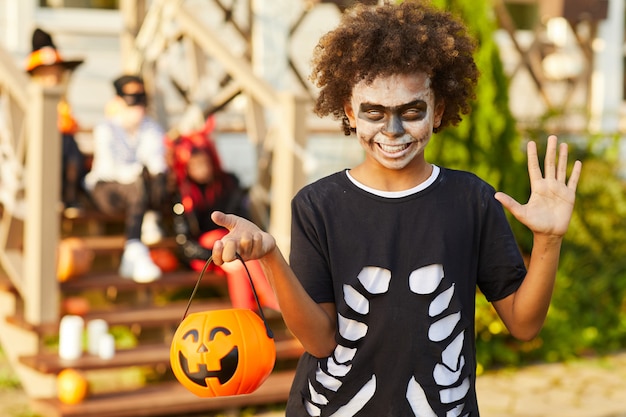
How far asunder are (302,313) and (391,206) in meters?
0.35

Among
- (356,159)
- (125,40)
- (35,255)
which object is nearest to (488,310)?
(356,159)

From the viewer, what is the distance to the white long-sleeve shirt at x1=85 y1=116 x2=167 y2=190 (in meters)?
6.93

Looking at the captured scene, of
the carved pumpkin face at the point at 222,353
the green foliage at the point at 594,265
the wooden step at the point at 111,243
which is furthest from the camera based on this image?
the green foliage at the point at 594,265

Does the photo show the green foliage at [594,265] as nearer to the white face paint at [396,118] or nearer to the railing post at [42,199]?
the railing post at [42,199]

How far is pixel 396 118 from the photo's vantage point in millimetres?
2459

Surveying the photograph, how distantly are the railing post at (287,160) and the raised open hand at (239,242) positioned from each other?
4.19 m

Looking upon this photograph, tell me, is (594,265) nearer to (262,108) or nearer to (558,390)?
(558,390)

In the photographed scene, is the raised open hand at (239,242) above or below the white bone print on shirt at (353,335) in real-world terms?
above

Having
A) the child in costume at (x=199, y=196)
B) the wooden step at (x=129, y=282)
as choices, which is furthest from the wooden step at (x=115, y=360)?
the child in costume at (x=199, y=196)

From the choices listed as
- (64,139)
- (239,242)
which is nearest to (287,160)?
(64,139)

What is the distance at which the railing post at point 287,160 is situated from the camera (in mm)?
6445

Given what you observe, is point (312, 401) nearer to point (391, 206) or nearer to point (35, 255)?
point (391, 206)

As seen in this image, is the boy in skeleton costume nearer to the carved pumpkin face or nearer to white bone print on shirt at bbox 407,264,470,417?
white bone print on shirt at bbox 407,264,470,417

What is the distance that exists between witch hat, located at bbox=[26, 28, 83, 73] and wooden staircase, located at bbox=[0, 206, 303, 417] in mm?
1146
